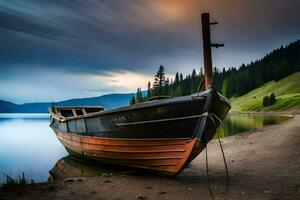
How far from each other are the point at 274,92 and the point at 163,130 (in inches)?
5192

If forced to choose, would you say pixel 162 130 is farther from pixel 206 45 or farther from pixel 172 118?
pixel 206 45

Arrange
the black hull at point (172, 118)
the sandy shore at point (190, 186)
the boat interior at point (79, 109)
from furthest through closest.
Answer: the boat interior at point (79, 109)
the black hull at point (172, 118)
the sandy shore at point (190, 186)

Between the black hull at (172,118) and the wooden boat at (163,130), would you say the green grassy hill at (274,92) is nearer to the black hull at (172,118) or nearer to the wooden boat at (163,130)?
the wooden boat at (163,130)

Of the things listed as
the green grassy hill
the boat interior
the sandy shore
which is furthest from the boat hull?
the green grassy hill

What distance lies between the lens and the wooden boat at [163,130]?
879cm

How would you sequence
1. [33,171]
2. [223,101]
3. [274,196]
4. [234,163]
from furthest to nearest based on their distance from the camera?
[33,171] < [234,163] < [223,101] < [274,196]

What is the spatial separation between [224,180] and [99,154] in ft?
18.9

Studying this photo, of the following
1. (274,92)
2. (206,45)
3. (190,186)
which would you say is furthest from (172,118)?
(274,92)

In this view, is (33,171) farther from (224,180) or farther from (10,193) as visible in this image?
(224,180)

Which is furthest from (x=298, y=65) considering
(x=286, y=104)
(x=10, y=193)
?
(x=10, y=193)

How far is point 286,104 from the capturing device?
83812 millimetres

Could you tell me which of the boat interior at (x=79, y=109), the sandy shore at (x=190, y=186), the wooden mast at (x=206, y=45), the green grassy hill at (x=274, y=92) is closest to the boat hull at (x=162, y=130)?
the sandy shore at (x=190, y=186)

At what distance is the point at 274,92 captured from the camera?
127812 millimetres

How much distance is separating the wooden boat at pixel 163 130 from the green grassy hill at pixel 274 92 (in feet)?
277
